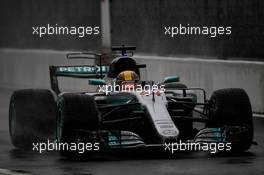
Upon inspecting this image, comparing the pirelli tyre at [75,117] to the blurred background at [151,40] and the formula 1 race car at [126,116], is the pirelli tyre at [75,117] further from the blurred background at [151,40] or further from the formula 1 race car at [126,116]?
the blurred background at [151,40]

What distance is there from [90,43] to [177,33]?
476 centimetres

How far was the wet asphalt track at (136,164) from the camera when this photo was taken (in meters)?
13.2

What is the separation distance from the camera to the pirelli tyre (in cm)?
1427

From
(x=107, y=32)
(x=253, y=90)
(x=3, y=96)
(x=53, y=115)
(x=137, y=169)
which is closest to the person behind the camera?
(x=137, y=169)

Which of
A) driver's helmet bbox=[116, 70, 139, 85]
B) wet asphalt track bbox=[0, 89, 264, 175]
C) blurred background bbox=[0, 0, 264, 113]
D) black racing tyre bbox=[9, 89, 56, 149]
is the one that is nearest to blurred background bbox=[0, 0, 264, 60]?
blurred background bbox=[0, 0, 264, 113]

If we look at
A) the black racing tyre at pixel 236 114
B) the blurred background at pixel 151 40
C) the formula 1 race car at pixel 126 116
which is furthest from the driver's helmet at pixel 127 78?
the blurred background at pixel 151 40

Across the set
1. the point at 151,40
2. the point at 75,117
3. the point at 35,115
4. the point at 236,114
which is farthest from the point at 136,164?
the point at 151,40

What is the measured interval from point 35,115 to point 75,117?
1.87m

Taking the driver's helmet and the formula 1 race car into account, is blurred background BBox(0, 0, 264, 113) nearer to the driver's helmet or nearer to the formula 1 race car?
the driver's helmet

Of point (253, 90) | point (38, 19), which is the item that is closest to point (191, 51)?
point (253, 90)

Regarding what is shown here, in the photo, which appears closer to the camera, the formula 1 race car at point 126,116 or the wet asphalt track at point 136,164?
the wet asphalt track at point 136,164

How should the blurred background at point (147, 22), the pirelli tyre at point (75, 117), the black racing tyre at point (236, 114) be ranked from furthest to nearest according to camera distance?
the blurred background at point (147, 22), the black racing tyre at point (236, 114), the pirelli tyre at point (75, 117)

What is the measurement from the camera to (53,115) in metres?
16.0

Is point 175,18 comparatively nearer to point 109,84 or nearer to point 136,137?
point 109,84
